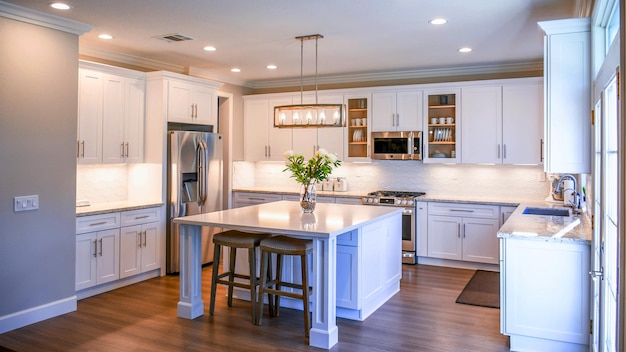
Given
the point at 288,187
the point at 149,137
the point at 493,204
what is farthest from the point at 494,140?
the point at 149,137

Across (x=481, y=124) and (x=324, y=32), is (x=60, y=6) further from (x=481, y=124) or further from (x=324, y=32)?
(x=481, y=124)

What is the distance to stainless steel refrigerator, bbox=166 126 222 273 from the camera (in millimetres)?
5793

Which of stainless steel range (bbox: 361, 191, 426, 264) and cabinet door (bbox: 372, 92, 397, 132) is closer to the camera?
stainless steel range (bbox: 361, 191, 426, 264)

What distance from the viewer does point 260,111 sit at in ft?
25.2

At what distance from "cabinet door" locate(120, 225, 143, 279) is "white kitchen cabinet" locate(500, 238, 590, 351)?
3.76 m

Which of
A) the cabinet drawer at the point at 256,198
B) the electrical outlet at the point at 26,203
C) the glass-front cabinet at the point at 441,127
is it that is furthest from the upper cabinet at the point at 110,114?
the glass-front cabinet at the point at 441,127

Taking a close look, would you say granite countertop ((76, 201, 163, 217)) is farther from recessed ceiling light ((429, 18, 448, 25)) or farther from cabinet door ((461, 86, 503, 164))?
cabinet door ((461, 86, 503, 164))

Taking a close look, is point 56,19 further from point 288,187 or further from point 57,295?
point 288,187

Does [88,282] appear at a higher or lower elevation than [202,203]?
lower

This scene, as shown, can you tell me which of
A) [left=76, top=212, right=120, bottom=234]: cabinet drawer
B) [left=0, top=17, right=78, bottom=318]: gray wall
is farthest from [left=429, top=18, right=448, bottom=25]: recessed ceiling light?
[left=76, top=212, right=120, bottom=234]: cabinet drawer

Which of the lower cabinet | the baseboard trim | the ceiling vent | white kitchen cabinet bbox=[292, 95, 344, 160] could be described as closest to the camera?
the baseboard trim

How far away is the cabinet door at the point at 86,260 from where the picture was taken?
473 centimetres

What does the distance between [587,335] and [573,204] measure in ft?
5.70

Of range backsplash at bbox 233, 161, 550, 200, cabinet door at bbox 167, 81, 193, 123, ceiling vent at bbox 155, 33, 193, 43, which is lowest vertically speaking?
range backsplash at bbox 233, 161, 550, 200
